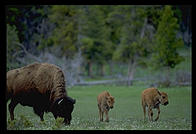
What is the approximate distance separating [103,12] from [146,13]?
284cm

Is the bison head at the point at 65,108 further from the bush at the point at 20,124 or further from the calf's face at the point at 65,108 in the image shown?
the bush at the point at 20,124

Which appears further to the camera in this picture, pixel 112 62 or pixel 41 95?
pixel 112 62

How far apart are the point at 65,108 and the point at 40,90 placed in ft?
3.13

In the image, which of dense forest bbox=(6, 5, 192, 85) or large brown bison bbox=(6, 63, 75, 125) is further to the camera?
dense forest bbox=(6, 5, 192, 85)

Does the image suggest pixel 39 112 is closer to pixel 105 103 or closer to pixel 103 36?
pixel 105 103

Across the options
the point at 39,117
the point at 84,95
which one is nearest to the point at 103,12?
the point at 84,95

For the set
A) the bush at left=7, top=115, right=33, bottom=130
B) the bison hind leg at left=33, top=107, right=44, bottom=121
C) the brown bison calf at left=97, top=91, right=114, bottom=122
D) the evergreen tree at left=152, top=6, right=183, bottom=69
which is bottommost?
the bush at left=7, top=115, right=33, bottom=130

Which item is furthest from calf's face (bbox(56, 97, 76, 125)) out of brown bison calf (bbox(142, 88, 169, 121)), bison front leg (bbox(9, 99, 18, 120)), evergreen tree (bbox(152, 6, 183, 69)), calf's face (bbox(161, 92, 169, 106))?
evergreen tree (bbox(152, 6, 183, 69))

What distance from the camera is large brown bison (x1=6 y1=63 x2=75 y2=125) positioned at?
10.5 m

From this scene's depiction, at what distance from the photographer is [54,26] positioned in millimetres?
22547

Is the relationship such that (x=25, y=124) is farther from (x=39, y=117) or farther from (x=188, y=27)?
(x=188, y=27)

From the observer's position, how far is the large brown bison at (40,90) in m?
10.5

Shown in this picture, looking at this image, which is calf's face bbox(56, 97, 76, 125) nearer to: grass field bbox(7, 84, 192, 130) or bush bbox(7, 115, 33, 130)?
grass field bbox(7, 84, 192, 130)

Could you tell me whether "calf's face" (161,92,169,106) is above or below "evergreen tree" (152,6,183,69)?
below
